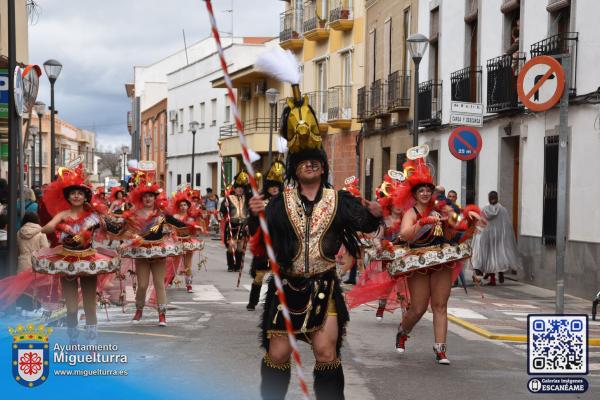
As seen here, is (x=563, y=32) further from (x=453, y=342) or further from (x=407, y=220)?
(x=407, y=220)

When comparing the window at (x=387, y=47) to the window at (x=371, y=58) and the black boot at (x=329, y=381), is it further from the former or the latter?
the black boot at (x=329, y=381)

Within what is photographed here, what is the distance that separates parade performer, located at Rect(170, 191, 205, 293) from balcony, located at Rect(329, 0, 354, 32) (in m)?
18.9

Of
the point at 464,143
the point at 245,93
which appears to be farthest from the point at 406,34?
the point at 245,93

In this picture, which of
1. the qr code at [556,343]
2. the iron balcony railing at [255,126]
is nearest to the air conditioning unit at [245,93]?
the iron balcony railing at [255,126]

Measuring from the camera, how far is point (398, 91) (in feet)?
93.2

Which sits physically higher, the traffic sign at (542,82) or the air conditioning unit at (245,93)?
the air conditioning unit at (245,93)

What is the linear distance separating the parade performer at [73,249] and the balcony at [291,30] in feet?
96.8

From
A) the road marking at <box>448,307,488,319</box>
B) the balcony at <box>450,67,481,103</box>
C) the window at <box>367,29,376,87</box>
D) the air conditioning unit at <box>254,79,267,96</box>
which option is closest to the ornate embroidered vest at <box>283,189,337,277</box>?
→ the road marking at <box>448,307,488,319</box>

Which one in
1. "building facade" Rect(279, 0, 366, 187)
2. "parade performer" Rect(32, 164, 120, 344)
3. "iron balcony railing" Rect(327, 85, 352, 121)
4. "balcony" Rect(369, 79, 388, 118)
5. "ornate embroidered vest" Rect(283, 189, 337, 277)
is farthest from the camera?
"iron balcony railing" Rect(327, 85, 352, 121)

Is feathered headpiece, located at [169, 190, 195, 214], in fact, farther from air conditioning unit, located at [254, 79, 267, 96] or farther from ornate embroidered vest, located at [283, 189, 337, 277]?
air conditioning unit, located at [254, 79, 267, 96]

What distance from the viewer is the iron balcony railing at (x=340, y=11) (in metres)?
34.8

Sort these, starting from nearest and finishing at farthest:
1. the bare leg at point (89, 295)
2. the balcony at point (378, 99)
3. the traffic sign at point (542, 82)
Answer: the bare leg at point (89, 295)
the traffic sign at point (542, 82)
the balcony at point (378, 99)

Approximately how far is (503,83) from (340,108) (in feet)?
48.5

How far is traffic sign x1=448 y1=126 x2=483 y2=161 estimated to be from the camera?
16656 mm
